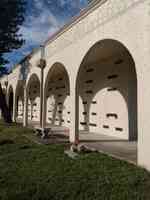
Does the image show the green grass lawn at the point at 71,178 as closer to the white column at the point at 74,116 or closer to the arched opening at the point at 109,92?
the white column at the point at 74,116

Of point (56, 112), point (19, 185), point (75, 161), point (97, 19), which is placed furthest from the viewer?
point (56, 112)

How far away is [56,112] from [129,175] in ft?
38.3

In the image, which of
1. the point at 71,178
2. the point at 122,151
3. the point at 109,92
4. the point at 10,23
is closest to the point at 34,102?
the point at 10,23

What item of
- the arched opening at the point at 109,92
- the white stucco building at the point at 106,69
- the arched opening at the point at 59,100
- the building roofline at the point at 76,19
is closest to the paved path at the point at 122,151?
the white stucco building at the point at 106,69

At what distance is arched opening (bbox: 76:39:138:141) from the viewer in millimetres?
8695

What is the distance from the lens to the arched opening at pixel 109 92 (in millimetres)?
8695

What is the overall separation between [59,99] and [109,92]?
19.5 ft

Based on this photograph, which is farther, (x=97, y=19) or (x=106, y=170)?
(x=97, y=19)

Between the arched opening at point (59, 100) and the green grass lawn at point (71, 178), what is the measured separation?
819 centimetres

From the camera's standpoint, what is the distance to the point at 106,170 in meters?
4.80

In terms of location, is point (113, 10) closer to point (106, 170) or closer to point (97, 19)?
point (97, 19)

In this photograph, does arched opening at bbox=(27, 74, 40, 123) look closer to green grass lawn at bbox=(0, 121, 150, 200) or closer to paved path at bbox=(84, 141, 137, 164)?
paved path at bbox=(84, 141, 137, 164)

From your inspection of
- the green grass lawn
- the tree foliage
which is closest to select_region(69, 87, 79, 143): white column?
the green grass lawn

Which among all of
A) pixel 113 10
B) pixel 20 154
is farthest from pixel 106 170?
pixel 113 10
